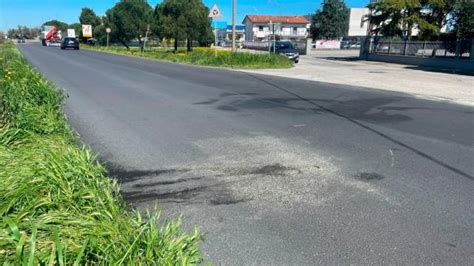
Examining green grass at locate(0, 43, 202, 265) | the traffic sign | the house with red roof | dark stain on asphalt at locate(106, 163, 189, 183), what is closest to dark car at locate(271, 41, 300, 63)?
the traffic sign

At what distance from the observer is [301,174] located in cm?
527

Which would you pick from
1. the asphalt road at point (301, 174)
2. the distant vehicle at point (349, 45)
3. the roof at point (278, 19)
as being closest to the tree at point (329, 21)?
the distant vehicle at point (349, 45)

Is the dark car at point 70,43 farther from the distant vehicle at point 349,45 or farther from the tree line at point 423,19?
the distant vehicle at point 349,45

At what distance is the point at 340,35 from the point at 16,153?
88269mm

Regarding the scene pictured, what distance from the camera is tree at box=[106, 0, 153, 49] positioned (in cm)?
5825

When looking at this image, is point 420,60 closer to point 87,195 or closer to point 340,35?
point 87,195

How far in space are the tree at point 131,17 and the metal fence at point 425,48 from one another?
34481 millimetres

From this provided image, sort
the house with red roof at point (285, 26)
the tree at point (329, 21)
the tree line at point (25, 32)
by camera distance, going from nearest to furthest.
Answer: the tree at point (329, 21) < the house with red roof at point (285, 26) < the tree line at point (25, 32)

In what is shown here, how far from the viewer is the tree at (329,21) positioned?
3287 inches

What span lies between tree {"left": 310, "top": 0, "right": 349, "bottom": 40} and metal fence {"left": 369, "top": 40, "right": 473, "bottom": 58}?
47593mm

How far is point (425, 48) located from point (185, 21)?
25065mm

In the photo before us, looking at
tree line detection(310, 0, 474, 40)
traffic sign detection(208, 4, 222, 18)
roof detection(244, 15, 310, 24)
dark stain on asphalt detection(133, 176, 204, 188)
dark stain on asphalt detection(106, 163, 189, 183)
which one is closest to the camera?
dark stain on asphalt detection(133, 176, 204, 188)

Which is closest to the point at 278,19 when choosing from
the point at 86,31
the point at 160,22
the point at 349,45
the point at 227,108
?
the point at 349,45

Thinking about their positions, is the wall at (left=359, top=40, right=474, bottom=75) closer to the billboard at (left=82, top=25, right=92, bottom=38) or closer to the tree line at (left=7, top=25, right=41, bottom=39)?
the billboard at (left=82, top=25, right=92, bottom=38)
